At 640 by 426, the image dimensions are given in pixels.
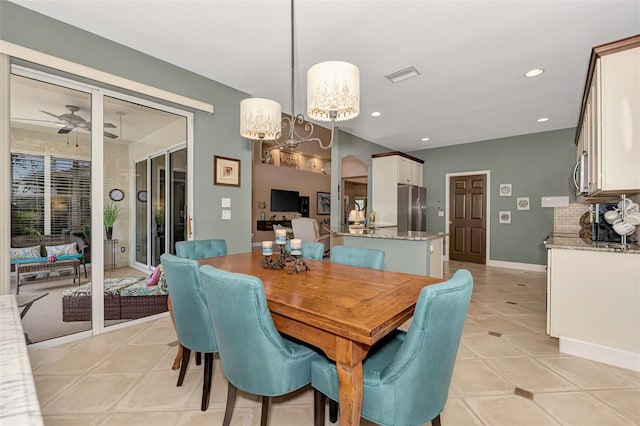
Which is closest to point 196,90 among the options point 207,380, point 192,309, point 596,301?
point 192,309

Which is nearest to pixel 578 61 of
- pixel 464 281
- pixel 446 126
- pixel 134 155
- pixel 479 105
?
pixel 479 105

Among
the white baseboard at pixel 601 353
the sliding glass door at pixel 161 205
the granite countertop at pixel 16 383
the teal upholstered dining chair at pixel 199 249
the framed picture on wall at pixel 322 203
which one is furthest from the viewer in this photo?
the framed picture on wall at pixel 322 203

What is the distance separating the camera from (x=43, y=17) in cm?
228

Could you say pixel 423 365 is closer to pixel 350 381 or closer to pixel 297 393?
pixel 350 381

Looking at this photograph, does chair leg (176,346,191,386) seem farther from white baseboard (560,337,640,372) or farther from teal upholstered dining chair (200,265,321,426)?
white baseboard (560,337,640,372)

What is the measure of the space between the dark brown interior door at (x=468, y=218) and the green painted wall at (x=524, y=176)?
0.61ft

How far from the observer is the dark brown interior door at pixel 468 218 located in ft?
20.4

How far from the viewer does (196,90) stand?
10.6 ft

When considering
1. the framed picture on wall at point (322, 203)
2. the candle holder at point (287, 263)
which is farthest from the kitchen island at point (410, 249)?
the framed picture on wall at point (322, 203)

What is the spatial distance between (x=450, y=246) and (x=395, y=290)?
5772 mm

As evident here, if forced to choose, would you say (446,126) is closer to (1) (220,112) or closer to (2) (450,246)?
(2) (450,246)

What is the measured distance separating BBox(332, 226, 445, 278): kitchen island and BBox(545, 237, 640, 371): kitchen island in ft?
3.86

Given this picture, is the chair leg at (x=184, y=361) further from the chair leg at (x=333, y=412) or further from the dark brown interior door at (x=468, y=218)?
the dark brown interior door at (x=468, y=218)

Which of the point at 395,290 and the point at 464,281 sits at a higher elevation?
the point at 464,281
